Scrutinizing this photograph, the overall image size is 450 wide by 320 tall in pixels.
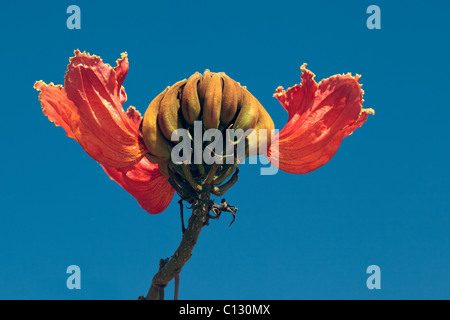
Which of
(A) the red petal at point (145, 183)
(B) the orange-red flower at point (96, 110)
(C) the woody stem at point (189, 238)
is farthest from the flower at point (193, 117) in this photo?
(A) the red petal at point (145, 183)

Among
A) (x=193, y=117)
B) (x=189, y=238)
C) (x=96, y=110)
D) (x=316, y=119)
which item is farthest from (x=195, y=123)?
(x=316, y=119)

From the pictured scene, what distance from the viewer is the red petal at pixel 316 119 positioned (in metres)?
12.2

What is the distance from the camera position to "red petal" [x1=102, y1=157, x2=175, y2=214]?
13320mm

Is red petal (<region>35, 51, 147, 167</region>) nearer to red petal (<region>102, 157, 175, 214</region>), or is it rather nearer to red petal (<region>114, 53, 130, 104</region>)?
red petal (<region>114, 53, 130, 104</region>)

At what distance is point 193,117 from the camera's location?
11.7m

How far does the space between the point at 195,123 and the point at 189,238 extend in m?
1.80

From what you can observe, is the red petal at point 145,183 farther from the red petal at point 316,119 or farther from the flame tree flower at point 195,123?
the red petal at point 316,119

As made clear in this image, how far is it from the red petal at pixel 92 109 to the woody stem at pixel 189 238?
4.20 ft

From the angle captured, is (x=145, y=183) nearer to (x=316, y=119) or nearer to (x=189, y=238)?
(x=189, y=238)

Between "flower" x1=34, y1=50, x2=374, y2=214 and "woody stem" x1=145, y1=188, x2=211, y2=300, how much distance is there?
20cm

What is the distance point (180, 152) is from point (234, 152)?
0.81 metres
